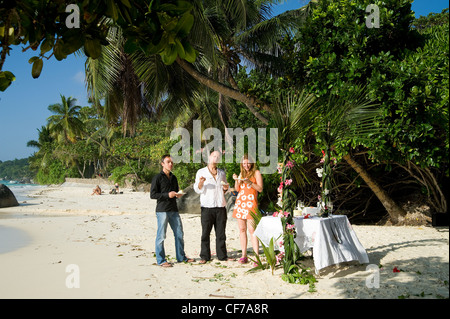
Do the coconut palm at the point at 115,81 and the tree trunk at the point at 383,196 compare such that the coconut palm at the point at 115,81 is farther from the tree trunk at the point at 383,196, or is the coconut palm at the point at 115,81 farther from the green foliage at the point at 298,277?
the green foliage at the point at 298,277

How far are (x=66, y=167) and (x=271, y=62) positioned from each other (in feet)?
160

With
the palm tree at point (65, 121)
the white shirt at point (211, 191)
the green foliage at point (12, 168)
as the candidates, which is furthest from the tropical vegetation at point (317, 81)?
the green foliage at point (12, 168)

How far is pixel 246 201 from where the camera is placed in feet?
20.1

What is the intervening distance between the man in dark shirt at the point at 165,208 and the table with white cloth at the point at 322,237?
4.65 feet

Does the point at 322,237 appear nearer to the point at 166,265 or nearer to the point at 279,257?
the point at 279,257

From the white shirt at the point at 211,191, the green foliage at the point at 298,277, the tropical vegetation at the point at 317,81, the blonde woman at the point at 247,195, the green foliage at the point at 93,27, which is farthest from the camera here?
the white shirt at the point at 211,191

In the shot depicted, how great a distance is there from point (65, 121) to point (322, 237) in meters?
39.2

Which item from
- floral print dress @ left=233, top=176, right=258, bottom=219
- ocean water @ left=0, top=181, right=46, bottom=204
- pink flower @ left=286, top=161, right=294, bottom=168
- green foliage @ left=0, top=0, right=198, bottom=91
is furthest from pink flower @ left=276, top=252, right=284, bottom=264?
ocean water @ left=0, top=181, right=46, bottom=204

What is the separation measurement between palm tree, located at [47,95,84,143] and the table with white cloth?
37.2 meters

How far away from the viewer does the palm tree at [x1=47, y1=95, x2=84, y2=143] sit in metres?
39.7

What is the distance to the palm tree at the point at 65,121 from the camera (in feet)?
130

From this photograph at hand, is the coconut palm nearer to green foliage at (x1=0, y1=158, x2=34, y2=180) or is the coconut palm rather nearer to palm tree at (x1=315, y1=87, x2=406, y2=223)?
palm tree at (x1=315, y1=87, x2=406, y2=223)

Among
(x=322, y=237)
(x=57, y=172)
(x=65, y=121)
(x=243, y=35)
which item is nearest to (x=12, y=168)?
(x=57, y=172)

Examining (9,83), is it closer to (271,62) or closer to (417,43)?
(417,43)
